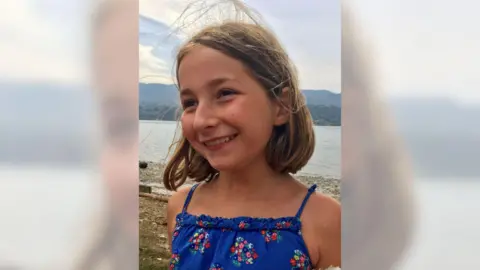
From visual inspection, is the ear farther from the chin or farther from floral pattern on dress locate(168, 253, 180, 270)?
floral pattern on dress locate(168, 253, 180, 270)

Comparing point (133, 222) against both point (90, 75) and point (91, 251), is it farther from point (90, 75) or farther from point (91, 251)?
point (90, 75)

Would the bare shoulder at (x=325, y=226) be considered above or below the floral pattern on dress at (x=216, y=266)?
above

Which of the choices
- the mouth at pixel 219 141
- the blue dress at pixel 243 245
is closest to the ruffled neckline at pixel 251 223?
the blue dress at pixel 243 245

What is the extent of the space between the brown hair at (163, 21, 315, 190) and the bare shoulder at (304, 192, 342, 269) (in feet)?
0.21

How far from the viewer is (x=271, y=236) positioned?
72 centimetres

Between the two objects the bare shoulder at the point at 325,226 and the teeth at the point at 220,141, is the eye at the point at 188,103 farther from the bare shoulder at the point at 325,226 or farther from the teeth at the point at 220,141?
the bare shoulder at the point at 325,226

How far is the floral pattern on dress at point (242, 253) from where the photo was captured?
71cm

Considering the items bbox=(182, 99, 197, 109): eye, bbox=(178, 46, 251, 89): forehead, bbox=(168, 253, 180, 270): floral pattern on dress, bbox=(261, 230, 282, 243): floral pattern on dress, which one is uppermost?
bbox=(178, 46, 251, 89): forehead

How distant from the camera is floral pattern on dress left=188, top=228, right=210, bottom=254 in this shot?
738mm

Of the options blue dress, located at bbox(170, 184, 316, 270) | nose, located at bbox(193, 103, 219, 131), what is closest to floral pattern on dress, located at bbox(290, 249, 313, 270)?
blue dress, located at bbox(170, 184, 316, 270)

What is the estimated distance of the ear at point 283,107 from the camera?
0.74 m

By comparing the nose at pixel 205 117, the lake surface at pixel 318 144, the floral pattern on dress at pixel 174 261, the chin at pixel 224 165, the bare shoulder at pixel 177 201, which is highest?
the nose at pixel 205 117

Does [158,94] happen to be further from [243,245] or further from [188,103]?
[243,245]

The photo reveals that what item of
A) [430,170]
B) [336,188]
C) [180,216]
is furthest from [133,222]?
[430,170]
